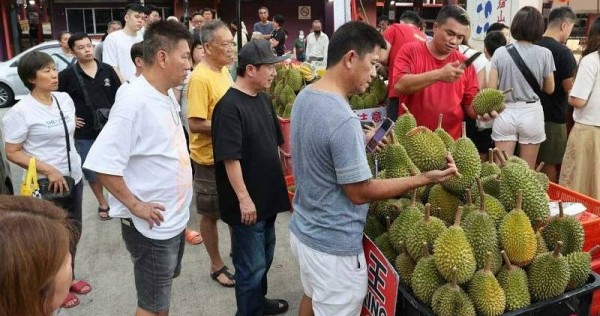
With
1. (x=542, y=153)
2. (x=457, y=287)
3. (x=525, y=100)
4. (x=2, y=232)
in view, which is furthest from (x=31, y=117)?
(x=542, y=153)

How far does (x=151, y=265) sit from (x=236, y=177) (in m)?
0.61

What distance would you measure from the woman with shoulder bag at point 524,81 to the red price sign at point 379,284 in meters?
2.52

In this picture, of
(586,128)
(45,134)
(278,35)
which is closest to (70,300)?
(45,134)

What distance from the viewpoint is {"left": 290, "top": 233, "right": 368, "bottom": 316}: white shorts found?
6.81 feet

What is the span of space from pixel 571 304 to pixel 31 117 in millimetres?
2974

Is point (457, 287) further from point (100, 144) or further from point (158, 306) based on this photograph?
point (100, 144)

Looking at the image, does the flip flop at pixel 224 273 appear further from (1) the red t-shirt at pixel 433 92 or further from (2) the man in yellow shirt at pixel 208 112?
(1) the red t-shirt at pixel 433 92

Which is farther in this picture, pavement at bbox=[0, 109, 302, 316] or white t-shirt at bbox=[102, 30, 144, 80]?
white t-shirt at bbox=[102, 30, 144, 80]

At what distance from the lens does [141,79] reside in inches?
86.7

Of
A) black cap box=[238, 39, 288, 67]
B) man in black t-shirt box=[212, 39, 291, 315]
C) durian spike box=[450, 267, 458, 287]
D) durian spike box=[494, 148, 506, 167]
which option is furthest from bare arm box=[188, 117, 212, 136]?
durian spike box=[450, 267, 458, 287]

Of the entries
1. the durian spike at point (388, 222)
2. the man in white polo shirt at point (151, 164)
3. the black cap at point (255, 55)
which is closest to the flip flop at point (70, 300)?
the man in white polo shirt at point (151, 164)

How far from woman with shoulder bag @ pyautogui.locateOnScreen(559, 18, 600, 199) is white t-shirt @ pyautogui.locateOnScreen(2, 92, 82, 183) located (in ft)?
12.0

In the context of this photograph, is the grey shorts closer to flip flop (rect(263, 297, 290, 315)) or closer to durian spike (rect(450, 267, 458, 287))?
flip flop (rect(263, 297, 290, 315))

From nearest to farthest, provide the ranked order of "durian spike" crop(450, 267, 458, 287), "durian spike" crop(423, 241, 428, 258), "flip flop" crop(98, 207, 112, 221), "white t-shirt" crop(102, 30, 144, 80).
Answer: "durian spike" crop(450, 267, 458, 287)
"durian spike" crop(423, 241, 428, 258)
"flip flop" crop(98, 207, 112, 221)
"white t-shirt" crop(102, 30, 144, 80)
